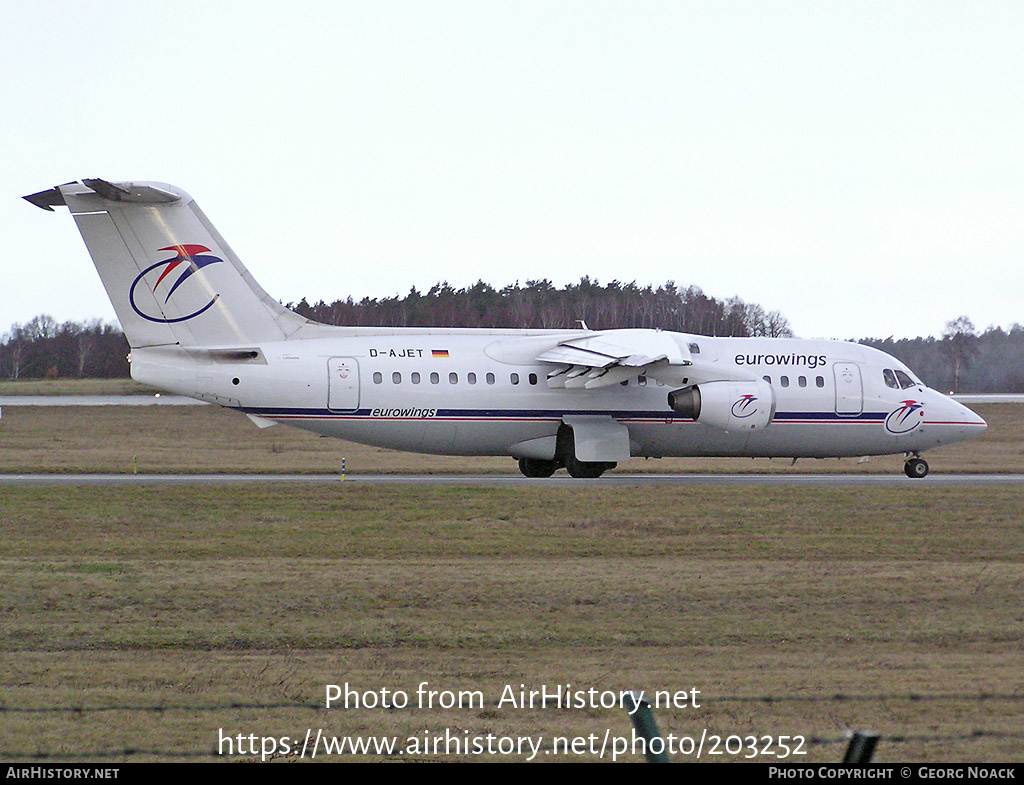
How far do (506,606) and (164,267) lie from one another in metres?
15.0

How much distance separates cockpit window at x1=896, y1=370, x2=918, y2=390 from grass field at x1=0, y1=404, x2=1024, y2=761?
4642 mm

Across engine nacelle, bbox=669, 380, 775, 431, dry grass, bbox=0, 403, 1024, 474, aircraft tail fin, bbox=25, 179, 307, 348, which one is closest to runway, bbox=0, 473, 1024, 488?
engine nacelle, bbox=669, 380, 775, 431

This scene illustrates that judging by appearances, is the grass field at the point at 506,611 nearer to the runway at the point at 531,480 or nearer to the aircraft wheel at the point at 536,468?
the runway at the point at 531,480

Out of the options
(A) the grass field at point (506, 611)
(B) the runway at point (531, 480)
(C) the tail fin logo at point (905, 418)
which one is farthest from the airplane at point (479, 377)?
(A) the grass field at point (506, 611)

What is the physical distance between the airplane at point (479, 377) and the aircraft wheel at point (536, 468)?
1.6 inches

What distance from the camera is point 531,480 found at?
30625 millimetres

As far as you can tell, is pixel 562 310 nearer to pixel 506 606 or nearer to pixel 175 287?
pixel 175 287

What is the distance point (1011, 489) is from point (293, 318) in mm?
17960

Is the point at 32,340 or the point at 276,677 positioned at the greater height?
the point at 32,340

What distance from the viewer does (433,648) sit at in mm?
14570

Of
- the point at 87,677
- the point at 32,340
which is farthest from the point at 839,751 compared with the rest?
the point at 32,340

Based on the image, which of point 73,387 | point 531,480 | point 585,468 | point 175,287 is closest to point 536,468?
point 531,480
